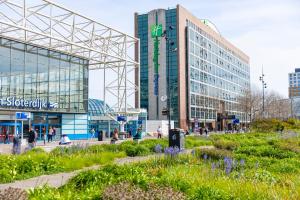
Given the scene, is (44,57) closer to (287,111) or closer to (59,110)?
(59,110)

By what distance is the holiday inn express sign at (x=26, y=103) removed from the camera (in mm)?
35719

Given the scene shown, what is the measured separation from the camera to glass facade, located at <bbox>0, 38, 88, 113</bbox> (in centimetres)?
3681

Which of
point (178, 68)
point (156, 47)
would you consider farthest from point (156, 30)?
point (178, 68)

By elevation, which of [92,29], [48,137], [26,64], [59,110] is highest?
[92,29]

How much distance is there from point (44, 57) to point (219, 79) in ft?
221

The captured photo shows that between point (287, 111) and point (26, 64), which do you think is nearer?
point (26, 64)

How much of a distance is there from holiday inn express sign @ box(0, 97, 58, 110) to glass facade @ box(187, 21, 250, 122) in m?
43.5

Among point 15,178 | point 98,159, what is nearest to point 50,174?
point 15,178

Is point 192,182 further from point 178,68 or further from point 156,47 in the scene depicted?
point 156,47

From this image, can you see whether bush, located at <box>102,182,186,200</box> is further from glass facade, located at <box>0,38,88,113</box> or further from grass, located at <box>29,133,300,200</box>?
glass facade, located at <box>0,38,88,113</box>

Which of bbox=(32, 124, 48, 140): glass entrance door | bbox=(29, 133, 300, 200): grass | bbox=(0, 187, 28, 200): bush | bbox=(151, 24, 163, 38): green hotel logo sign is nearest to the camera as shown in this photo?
bbox=(0, 187, 28, 200): bush

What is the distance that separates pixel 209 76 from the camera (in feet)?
310

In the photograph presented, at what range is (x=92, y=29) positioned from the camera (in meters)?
39.7

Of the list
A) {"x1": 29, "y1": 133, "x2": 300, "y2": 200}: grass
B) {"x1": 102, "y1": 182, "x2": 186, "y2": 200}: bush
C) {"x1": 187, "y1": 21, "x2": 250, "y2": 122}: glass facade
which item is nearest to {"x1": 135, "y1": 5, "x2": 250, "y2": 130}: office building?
{"x1": 187, "y1": 21, "x2": 250, "y2": 122}: glass facade
